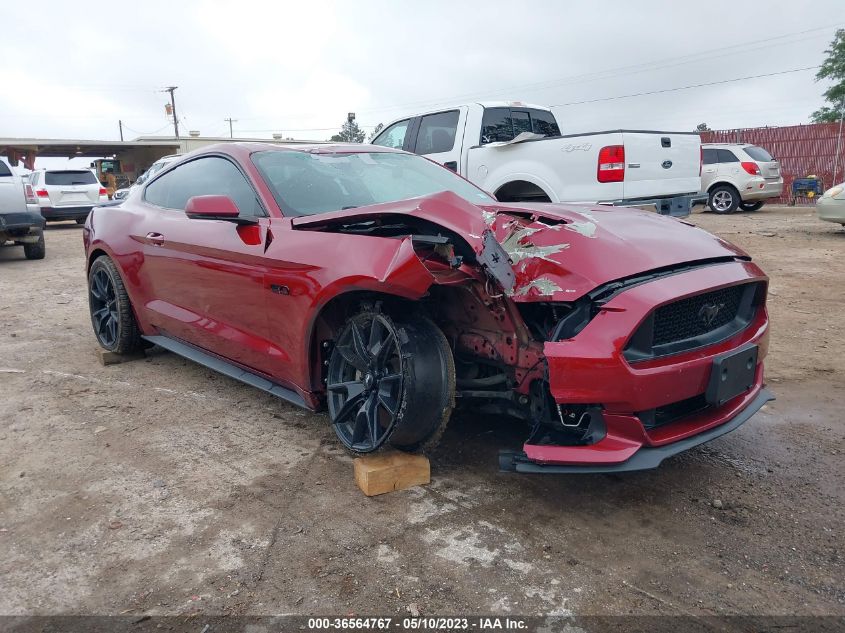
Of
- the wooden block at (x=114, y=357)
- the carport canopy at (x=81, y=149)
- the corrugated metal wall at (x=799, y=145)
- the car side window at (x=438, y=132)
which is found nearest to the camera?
the wooden block at (x=114, y=357)

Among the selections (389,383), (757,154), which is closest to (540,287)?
(389,383)

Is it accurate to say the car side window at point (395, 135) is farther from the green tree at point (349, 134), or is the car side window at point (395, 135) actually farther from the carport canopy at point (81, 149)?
the green tree at point (349, 134)

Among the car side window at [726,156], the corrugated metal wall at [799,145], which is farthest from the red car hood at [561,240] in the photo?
the corrugated metal wall at [799,145]

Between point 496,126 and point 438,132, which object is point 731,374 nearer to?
point 496,126

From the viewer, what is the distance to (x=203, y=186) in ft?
13.7

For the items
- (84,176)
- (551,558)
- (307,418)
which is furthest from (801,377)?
(84,176)

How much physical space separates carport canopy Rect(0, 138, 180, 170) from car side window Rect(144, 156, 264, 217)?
32.9 metres

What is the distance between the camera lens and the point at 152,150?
38125 millimetres

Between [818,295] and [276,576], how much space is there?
21.3 feet

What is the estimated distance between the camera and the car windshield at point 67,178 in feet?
56.0

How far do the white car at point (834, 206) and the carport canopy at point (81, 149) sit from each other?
32.4 meters

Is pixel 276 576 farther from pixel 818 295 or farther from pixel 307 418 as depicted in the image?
pixel 818 295

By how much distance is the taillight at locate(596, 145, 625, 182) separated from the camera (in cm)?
701

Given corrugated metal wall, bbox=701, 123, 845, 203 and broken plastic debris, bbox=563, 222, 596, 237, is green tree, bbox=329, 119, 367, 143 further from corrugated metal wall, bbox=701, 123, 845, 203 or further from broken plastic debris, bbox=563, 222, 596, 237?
broken plastic debris, bbox=563, 222, 596, 237
